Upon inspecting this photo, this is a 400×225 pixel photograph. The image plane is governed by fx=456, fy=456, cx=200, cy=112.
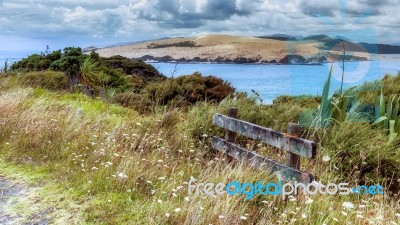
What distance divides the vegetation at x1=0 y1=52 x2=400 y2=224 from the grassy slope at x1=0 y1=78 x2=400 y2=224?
0.02 m

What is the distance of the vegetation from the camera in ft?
15.5

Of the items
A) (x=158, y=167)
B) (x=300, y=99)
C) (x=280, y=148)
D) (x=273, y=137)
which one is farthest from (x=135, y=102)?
(x=280, y=148)

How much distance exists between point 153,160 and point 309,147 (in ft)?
7.05

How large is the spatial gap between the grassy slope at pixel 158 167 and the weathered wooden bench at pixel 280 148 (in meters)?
0.25

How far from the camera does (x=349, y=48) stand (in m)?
7.67

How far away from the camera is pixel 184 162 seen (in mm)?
7109

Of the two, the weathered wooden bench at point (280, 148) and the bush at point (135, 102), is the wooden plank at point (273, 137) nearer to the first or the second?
the weathered wooden bench at point (280, 148)

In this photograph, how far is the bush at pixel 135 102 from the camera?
1359 centimetres

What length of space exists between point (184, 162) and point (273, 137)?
5.07 ft

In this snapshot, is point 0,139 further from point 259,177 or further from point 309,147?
point 309,147

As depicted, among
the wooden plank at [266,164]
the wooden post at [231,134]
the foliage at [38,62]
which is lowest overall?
the wooden plank at [266,164]

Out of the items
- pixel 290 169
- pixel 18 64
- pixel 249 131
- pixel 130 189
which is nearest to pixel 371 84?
pixel 249 131

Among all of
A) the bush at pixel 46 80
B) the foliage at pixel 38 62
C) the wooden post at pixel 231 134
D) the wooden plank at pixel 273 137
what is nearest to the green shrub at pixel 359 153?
the wooden plank at pixel 273 137

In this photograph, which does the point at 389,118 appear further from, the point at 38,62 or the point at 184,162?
the point at 38,62
